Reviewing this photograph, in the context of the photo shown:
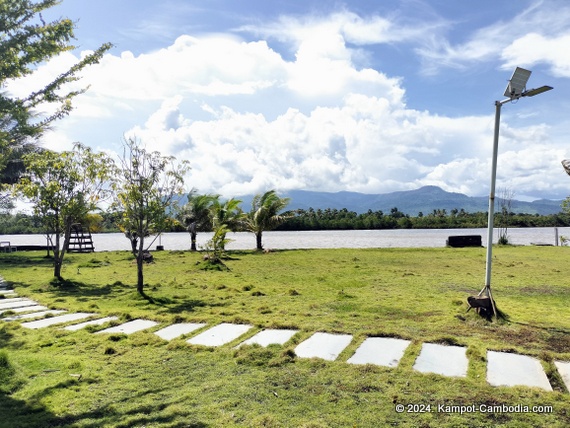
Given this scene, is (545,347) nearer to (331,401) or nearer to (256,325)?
(331,401)

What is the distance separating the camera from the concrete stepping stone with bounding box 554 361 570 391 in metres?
3.92

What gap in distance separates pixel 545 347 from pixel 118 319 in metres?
6.52

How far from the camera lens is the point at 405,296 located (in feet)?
28.1

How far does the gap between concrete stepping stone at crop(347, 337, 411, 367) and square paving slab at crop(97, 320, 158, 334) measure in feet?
11.7

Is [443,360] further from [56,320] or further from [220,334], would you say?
[56,320]

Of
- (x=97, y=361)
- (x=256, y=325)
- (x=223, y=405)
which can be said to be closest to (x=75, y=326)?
(x=97, y=361)

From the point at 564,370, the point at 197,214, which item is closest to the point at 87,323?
the point at 564,370

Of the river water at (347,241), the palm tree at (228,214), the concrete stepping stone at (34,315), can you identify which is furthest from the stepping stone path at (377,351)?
the palm tree at (228,214)

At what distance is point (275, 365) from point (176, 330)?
92.5 inches

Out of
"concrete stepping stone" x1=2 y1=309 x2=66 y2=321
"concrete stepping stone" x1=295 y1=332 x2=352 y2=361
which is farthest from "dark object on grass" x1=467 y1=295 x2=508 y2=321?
"concrete stepping stone" x1=2 y1=309 x2=66 y2=321

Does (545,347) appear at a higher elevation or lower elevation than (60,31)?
lower

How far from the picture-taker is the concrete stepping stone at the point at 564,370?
12.9 feet

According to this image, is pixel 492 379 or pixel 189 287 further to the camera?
pixel 189 287

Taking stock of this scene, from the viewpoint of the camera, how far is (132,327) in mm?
6496
